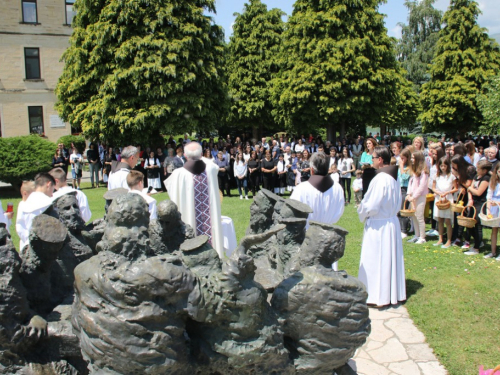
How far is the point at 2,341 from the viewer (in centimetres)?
263

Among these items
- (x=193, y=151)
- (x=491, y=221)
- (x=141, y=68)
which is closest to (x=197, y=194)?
(x=193, y=151)

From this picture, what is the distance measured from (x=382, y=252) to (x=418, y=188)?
3.75m

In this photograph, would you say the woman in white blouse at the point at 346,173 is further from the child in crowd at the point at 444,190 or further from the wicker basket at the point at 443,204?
the wicker basket at the point at 443,204

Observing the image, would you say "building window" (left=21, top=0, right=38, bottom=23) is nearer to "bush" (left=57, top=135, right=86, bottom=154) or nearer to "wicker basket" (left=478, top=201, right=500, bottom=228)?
"bush" (left=57, top=135, right=86, bottom=154)

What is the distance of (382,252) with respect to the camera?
6.36 m

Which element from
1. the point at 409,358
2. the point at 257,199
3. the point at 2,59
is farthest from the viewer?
the point at 2,59

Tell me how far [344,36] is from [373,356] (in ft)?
76.1

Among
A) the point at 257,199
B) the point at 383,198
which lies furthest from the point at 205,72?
the point at 257,199

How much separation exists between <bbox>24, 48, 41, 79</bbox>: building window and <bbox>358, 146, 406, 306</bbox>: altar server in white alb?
28441 mm

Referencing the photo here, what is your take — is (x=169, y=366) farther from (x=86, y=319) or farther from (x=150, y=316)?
(x=86, y=319)

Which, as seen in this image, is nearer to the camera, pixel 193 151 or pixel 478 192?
pixel 193 151

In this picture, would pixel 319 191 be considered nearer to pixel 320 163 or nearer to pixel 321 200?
pixel 321 200

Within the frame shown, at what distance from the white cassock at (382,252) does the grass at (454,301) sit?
44 centimetres

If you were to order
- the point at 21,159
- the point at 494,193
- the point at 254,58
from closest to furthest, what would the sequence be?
the point at 494,193 < the point at 21,159 < the point at 254,58
